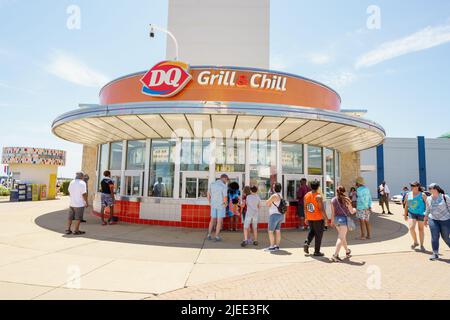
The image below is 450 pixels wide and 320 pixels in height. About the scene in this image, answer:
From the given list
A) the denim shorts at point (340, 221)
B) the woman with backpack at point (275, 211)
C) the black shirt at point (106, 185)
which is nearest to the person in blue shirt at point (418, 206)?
the denim shorts at point (340, 221)

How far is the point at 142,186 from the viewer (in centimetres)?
1052

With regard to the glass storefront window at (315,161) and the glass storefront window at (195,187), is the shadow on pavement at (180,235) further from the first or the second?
the glass storefront window at (315,161)

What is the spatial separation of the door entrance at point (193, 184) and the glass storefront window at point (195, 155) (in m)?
0.24

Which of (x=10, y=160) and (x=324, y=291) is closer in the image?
(x=324, y=291)

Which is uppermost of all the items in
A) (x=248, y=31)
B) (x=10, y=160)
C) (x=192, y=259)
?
(x=248, y=31)

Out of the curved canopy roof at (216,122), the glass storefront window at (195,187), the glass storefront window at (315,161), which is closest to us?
the curved canopy roof at (216,122)

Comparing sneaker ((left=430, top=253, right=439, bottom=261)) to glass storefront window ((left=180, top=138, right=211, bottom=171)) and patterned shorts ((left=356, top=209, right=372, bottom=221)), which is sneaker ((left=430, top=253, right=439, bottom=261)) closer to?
patterned shorts ((left=356, top=209, right=372, bottom=221))

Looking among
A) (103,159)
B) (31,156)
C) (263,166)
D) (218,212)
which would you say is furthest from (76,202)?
(31,156)

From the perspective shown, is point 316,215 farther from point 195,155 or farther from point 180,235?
point 195,155

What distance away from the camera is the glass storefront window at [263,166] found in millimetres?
10102
